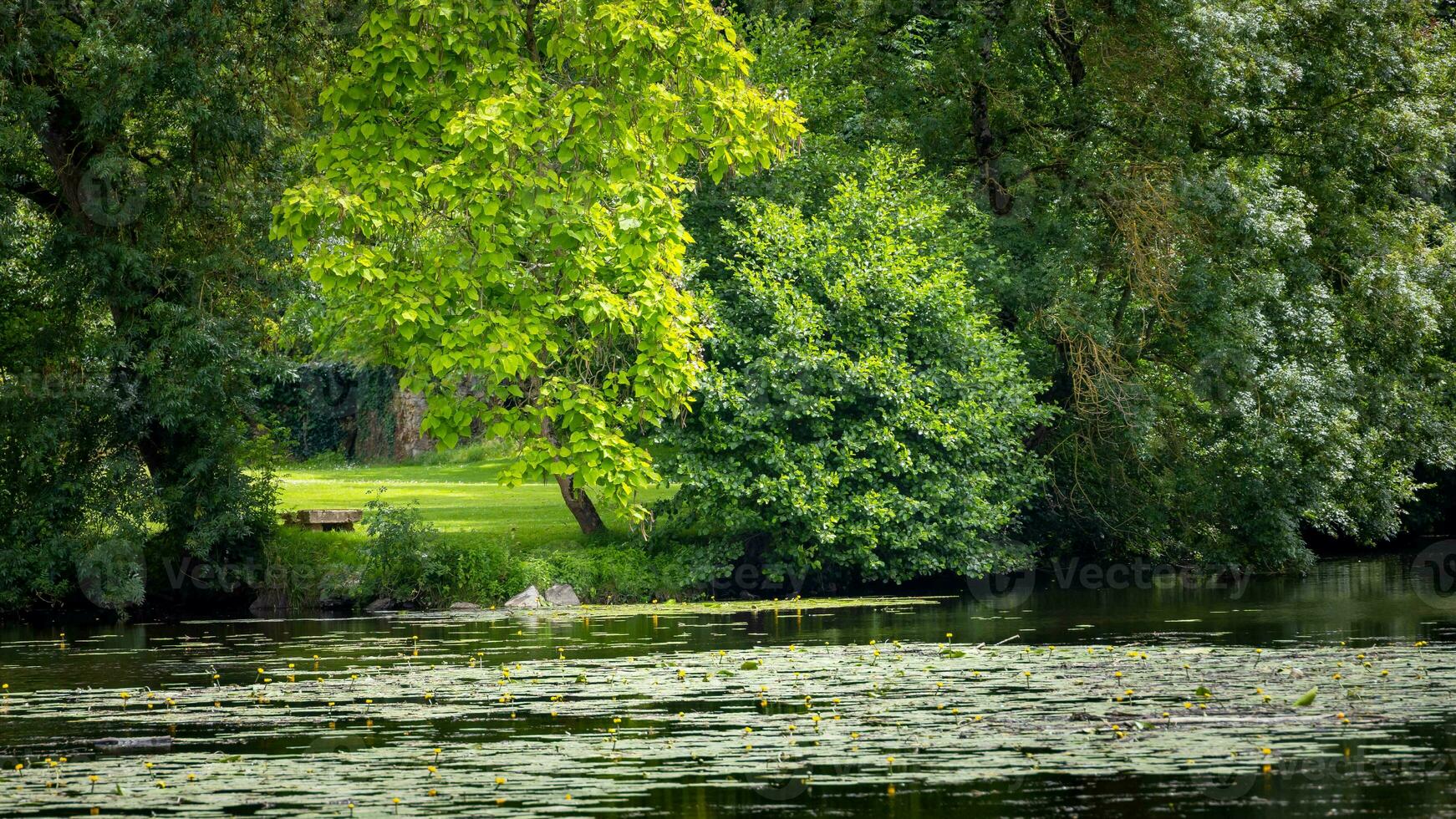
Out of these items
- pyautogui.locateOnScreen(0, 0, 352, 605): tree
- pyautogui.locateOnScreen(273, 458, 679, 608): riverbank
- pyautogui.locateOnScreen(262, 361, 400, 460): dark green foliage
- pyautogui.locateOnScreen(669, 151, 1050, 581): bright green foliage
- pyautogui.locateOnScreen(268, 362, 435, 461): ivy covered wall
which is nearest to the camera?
pyautogui.locateOnScreen(0, 0, 352, 605): tree

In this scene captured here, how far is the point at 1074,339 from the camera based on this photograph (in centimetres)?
3075

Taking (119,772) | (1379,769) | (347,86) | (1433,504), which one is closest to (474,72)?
(347,86)

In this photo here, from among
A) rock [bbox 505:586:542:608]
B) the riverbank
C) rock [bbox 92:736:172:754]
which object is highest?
the riverbank

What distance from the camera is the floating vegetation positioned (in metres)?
9.75

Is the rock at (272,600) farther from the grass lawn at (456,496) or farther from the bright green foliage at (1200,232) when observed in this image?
the bright green foliage at (1200,232)

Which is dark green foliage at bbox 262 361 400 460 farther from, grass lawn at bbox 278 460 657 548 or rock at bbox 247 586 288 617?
rock at bbox 247 586 288 617

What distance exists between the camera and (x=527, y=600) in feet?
88.3

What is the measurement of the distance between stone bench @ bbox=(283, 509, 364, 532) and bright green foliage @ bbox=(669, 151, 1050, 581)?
18.4ft

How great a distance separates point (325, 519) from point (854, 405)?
9193 millimetres

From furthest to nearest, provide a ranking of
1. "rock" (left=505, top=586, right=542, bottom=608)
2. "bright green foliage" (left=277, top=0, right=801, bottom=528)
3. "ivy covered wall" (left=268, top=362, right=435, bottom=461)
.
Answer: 1. "ivy covered wall" (left=268, top=362, right=435, bottom=461)
2. "rock" (left=505, top=586, right=542, bottom=608)
3. "bright green foliage" (left=277, top=0, right=801, bottom=528)

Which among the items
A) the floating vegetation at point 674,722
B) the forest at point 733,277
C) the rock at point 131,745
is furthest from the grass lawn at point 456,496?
the rock at point 131,745

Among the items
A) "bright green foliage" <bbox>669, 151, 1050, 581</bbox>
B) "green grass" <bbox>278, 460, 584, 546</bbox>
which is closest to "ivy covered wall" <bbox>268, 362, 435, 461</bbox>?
"green grass" <bbox>278, 460, 584, 546</bbox>

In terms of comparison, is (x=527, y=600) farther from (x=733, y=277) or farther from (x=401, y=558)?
(x=733, y=277)

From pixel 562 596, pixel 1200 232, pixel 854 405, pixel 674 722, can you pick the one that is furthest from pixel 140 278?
pixel 1200 232
